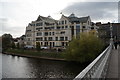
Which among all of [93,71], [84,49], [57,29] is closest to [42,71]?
[84,49]

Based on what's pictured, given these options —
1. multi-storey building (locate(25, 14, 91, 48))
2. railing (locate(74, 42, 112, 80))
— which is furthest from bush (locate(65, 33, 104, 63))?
railing (locate(74, 42, 112, 80))

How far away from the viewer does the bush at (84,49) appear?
2700 centimetres

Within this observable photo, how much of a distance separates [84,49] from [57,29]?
20029 mm

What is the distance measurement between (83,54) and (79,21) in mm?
19627

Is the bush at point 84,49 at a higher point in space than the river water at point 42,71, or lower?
higher

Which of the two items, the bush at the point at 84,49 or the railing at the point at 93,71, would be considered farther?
the bush at the point at 84,49

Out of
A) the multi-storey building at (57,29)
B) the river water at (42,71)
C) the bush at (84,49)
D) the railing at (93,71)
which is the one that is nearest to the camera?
the railing at (93,71)

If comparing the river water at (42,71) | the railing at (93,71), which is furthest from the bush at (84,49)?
the railing at (93,71)

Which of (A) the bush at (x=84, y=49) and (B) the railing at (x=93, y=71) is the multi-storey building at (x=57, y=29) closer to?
(A) the bush at (x=84, y=49)

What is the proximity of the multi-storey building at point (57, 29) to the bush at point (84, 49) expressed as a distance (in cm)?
1339

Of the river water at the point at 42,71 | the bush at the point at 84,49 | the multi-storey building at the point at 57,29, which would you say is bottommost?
the river water at the point at 42,71

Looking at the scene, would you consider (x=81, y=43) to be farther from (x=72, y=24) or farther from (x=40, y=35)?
(x=40, y=35)

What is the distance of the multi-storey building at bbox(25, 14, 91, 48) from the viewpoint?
43.8 m

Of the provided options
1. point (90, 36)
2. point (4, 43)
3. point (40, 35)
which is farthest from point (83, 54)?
point (4, 43)
